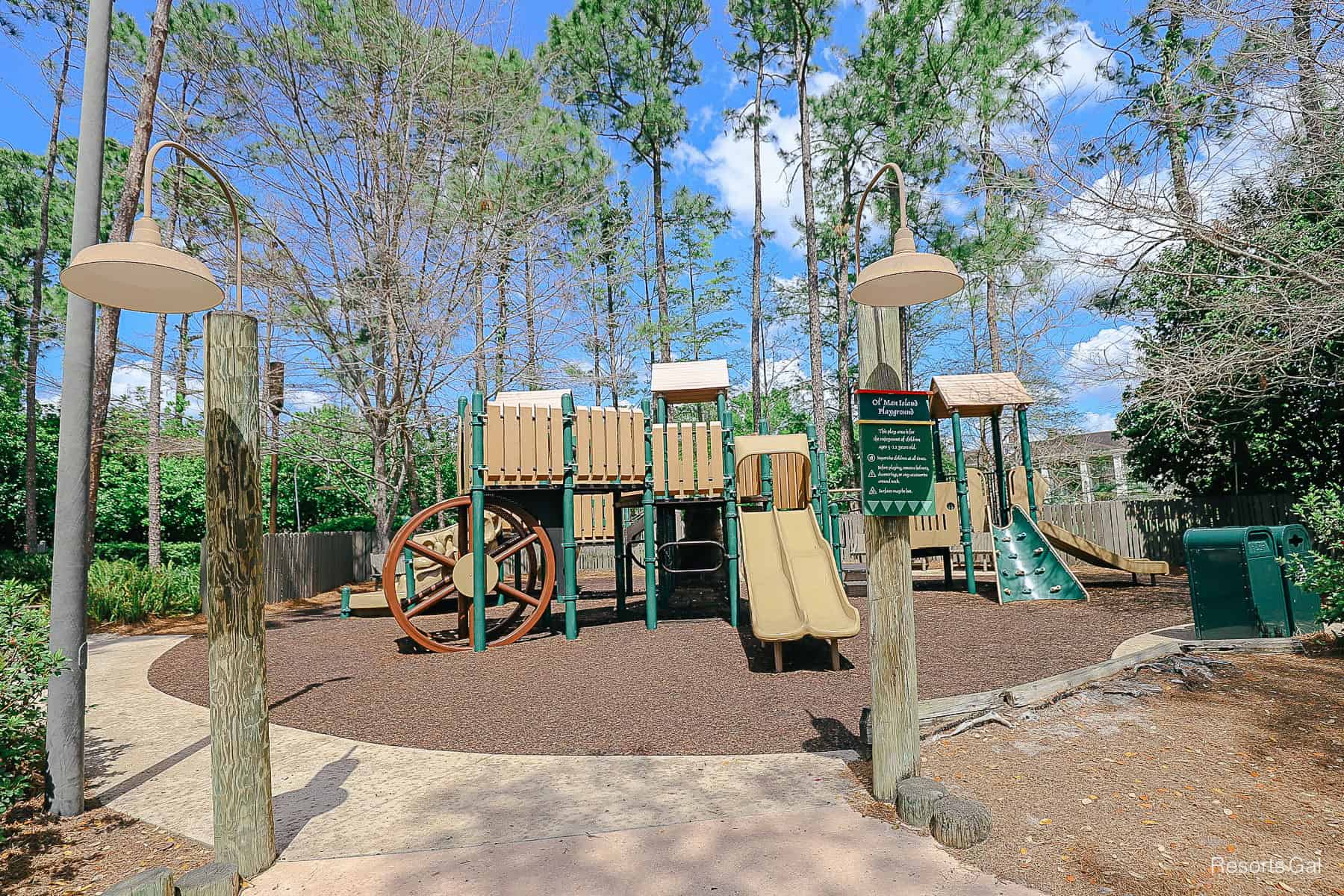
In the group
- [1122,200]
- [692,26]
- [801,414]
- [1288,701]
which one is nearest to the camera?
[1288,701]

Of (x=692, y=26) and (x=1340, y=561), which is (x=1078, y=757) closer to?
(x=1340, y=561)

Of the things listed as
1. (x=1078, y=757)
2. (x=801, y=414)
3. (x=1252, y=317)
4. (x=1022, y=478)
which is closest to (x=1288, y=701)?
(x=1078, y=757)

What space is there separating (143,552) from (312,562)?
4517 mm

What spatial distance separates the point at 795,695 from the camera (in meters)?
6.23

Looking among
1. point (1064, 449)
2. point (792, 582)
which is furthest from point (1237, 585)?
point (1064, 449)

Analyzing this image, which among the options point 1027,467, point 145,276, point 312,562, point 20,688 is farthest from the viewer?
point 312,562

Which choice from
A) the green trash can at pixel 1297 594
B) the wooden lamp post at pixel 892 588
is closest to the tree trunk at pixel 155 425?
the wooden lamp post at pixel 892 588

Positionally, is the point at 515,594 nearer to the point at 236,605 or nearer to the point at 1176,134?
the point at 236,605

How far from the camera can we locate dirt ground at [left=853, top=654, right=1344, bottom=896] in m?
3.00

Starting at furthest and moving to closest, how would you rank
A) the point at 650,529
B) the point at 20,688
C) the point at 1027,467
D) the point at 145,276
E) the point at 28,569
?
the point at 28,569 < the point at 1027,467 < the point at 650,529 < the point at 20,688 < the point at 145,276

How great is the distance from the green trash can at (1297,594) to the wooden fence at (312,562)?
51.5 ft

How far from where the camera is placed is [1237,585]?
6.91 m

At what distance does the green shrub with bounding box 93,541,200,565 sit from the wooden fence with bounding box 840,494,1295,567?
15.7 metres

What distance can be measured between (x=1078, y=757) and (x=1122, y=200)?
7037 millimetres
